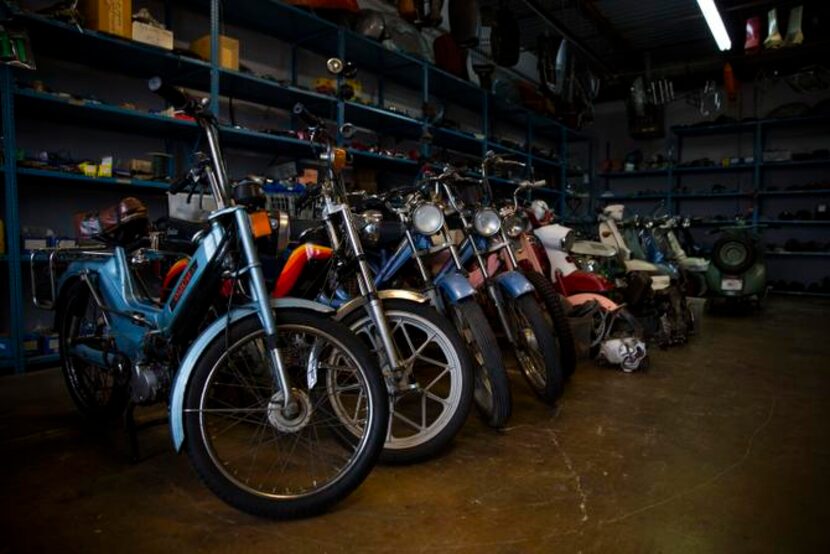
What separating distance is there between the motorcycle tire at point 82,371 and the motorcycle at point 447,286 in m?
1.21

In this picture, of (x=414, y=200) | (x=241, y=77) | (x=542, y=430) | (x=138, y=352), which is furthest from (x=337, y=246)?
(x=241, y=77)

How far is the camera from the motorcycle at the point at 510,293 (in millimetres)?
2169

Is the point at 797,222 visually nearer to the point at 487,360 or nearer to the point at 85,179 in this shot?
the point at 487,360

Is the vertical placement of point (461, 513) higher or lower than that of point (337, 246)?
lower

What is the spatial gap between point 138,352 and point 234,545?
0.80 meters

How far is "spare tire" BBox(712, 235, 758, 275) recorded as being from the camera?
5.60 meters

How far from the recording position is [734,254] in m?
5.67

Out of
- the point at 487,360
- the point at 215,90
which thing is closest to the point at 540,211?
the point at 487,360

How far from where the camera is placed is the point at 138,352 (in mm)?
1764

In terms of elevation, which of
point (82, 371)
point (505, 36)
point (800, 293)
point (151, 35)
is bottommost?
point (800, 293)

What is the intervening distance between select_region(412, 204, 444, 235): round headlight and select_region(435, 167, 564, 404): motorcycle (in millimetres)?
175

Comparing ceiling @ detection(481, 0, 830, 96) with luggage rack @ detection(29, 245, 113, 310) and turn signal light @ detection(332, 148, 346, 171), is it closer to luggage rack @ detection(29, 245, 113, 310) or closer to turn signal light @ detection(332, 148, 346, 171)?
turn signal light @ detection(332, 148, 346, 171)

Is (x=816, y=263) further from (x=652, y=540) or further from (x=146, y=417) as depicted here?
(x=146, y=417)

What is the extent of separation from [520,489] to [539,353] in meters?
0.85
